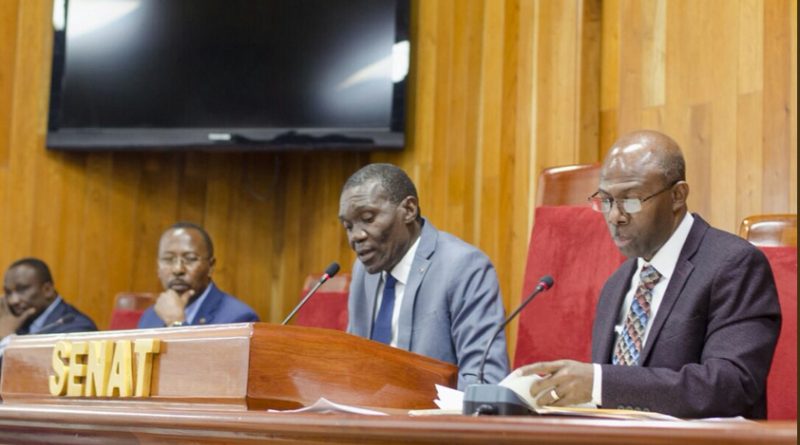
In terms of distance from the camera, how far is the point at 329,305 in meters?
3.73

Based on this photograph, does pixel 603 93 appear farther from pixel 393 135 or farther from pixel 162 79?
pixel 162 79

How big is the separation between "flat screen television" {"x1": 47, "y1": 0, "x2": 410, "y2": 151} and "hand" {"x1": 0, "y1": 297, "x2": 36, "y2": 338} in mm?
843

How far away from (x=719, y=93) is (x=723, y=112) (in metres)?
0.07

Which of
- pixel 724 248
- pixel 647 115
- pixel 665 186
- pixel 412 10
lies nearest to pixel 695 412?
pixel 724 248

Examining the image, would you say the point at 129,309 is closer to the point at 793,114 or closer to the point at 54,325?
the point at 54,325

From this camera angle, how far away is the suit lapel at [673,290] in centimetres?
205

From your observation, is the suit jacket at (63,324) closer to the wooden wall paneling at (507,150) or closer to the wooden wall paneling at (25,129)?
Answer: the wooden wall paneling at (25,129)

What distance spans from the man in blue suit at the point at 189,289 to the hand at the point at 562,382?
201 centimetres

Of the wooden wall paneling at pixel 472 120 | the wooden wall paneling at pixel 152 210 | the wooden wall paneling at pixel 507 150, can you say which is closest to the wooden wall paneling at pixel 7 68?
the wooden wall paneling at pixel 152 210

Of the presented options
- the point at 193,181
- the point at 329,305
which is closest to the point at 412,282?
the point at 329,305

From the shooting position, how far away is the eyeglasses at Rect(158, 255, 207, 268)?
387cm

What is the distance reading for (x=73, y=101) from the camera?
4.83 metres

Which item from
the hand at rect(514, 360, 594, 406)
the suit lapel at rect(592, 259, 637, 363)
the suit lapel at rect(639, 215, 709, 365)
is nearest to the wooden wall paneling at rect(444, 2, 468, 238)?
the suit lapel at rect(592, 259, 637, 363)

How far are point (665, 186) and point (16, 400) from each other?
4.80 feet
